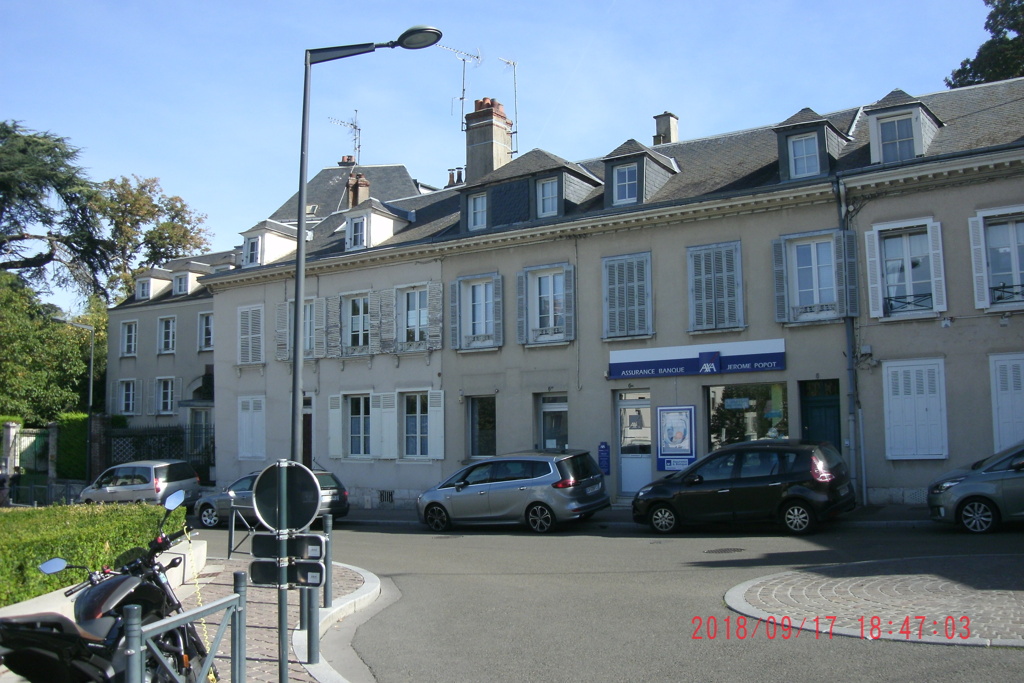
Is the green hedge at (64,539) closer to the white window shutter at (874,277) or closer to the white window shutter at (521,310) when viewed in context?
the white window shutter at (521,310)

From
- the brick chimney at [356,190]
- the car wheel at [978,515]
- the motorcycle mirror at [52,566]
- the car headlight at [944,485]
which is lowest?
the car wheel at [978,515]

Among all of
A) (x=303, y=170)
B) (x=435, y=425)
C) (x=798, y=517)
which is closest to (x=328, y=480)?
(x=435, y=425)

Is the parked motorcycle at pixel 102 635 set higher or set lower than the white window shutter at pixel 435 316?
lower

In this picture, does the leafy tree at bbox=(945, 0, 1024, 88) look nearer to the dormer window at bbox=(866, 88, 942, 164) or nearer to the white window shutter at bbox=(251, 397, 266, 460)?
the dormer window at bbox=(866, 88, 942, 164)

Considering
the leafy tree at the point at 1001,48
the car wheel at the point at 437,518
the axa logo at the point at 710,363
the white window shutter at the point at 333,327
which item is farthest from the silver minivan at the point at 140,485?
the leafy tree at the point at 1001,48

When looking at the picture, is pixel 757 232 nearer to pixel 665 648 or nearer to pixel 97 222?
pixel 665 648

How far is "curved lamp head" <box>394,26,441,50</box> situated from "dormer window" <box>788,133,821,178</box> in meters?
10.6

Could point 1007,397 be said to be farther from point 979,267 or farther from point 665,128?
point 665,128

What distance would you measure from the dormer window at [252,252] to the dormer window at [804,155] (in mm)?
16436

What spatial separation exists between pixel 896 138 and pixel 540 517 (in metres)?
10.3

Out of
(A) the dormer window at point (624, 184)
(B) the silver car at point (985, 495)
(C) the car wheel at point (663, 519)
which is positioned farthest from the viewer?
(A) the dormer window at point (624, 184)

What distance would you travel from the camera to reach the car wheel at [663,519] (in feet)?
50.2

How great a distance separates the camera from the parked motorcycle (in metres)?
4.89

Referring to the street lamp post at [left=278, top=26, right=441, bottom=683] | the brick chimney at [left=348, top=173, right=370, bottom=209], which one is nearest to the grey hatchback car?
the street lamp post at [left=278, top=26, right=441, bottom=683]
